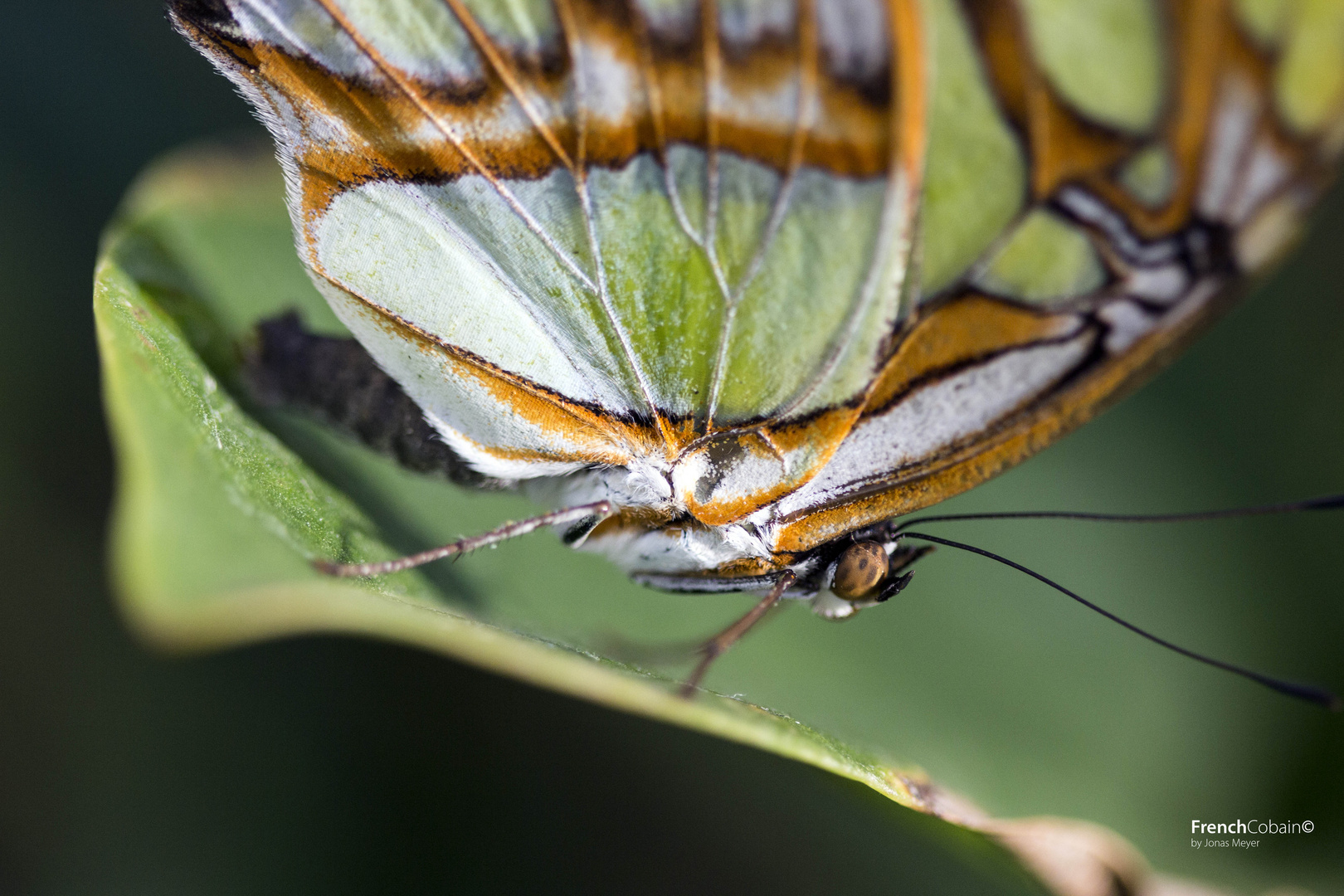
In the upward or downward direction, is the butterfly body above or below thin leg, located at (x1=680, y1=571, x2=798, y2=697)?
above

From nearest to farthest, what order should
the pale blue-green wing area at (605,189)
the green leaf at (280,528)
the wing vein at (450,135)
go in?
the green leaf at (280,528)
the pale blue-green wing area at (605,189)
the wing vein at (450,135)

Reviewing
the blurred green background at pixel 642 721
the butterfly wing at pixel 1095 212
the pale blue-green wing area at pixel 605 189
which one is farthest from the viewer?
the blurred green background at pixel 642 721

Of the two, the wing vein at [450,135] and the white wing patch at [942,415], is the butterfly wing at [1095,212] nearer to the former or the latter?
the white wing patch at [942,415]

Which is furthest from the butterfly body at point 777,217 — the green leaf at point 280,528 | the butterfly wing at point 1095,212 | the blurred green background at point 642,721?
the blurred green background at point 642,721

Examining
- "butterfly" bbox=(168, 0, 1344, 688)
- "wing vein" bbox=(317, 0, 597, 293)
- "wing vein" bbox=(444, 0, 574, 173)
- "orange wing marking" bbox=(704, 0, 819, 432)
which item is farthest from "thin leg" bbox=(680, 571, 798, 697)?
"wing vein" bbox=(444, 0, 574, 173)

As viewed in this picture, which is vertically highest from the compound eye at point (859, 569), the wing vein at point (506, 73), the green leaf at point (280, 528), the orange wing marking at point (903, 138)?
the orange wing marking at point (903, 138)

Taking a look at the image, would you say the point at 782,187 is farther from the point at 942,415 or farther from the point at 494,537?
the point at 494,537

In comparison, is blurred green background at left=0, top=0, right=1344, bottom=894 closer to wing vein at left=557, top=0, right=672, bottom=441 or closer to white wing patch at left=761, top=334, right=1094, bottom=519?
white wing patch at left=761, top=334, right=1094, bottom=519

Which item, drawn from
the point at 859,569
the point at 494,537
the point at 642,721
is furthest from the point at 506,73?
the point at 642,721

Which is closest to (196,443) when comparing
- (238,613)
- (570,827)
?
(238,613)
